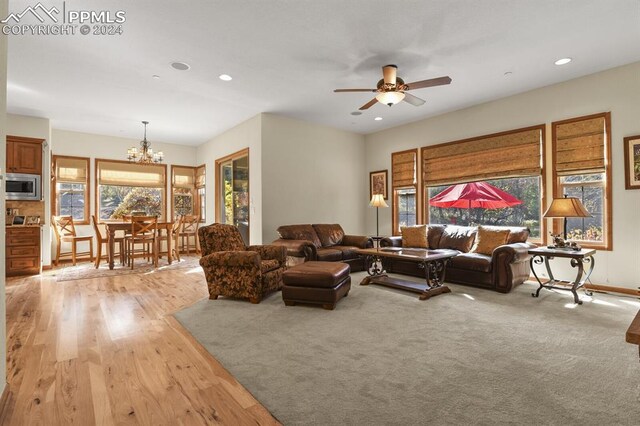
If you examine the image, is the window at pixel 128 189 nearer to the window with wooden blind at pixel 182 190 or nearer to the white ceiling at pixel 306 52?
the window with wooden blind at pixel 182 190

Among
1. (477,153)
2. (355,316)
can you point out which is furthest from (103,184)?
(477,153)

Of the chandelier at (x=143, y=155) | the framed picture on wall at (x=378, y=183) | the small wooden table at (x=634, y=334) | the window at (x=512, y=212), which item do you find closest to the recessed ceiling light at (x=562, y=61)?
the window at (x=512, y=212)

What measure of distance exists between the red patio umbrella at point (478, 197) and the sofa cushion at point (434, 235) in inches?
16.8

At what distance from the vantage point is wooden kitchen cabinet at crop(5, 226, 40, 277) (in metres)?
5.62

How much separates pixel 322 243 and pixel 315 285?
7.91ft

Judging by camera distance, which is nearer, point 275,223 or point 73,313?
point 73,313

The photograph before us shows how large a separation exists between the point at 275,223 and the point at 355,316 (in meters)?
3.19

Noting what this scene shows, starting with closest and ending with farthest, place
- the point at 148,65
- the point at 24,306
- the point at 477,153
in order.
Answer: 1. the point at 24,306
2. the point at 148,65
3. the point at 477,153

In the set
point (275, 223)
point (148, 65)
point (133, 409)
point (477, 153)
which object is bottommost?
point (133, 409)

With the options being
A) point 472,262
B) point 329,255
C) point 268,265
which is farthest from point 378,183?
point 268,265

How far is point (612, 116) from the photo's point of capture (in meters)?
4.30

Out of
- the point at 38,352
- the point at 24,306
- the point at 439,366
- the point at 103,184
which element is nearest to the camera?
the point at 439,366

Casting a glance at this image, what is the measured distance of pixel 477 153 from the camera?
565 centimetres

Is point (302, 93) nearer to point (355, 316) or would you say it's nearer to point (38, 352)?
point (355, 316)
